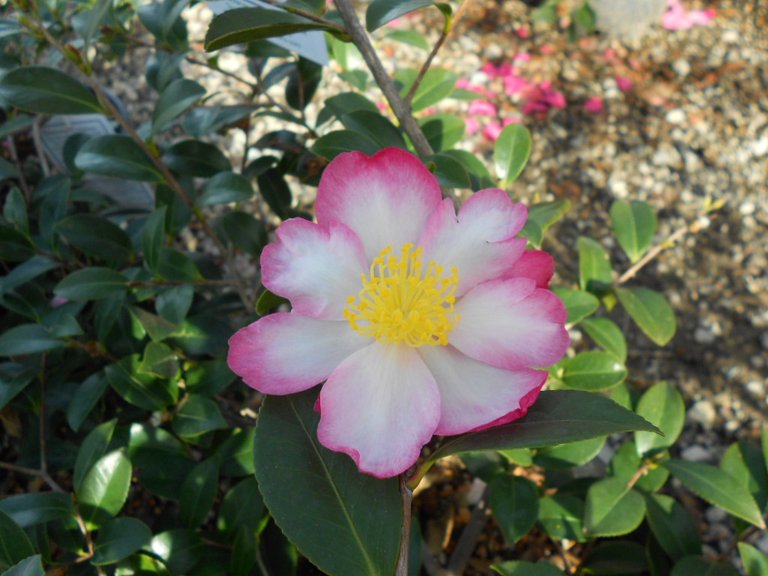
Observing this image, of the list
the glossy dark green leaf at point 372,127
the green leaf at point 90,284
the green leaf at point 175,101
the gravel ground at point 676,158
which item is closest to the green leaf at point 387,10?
the glossy dark green leaf at point 372,127

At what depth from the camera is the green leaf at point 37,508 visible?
94 centimetres

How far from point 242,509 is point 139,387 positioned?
0.87 ft

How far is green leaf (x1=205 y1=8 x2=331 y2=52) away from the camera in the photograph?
74 cm

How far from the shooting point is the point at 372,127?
0.97 metres

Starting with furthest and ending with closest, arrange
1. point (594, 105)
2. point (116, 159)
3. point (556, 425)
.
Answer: point (594, 105)
point (116, 159)
point (556, 425)

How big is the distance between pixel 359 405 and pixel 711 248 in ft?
6.71

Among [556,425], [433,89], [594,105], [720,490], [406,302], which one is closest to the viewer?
[556,425]

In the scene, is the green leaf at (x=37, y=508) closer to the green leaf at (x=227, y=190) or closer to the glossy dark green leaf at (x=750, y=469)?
the green leaf at (x=227, y=190)

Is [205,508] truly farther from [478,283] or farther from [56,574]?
[478,283]

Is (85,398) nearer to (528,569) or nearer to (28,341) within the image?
(28,341)

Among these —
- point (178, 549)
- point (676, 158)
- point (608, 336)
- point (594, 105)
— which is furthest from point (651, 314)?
point (594, 105)

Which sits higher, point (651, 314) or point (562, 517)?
point (651, 314)

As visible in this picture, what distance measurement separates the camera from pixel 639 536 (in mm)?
1370

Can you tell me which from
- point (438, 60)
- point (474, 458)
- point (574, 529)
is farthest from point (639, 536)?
point (438, 60)
